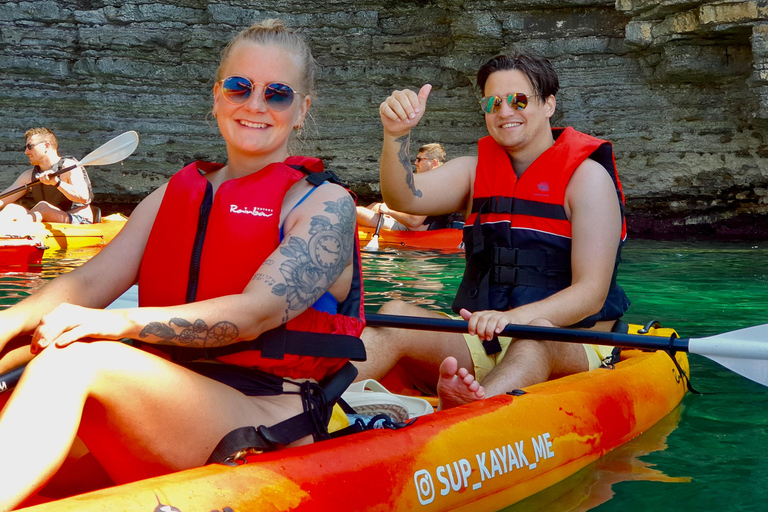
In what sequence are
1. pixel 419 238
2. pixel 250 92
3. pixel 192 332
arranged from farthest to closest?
1. pixel 419 238
2. pixel 250 92
3. pixel 192 332

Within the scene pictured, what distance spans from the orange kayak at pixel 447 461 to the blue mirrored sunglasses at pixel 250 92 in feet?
2.50

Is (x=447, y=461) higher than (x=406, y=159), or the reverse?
(x=406, y=159)

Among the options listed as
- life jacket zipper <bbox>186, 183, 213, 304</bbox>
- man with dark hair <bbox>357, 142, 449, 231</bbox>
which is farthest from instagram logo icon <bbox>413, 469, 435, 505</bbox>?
man with dark hair <bbox>357, 142, 449, 231</bbox>

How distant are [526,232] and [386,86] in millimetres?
8689

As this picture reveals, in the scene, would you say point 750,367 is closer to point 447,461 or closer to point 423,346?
point 423,346

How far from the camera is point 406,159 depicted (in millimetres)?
2730

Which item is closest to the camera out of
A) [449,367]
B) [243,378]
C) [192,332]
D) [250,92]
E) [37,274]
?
[192,332]

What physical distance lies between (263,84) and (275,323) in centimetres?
56

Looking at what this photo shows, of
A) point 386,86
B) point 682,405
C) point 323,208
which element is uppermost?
point 386,86

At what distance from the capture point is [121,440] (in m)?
1.44

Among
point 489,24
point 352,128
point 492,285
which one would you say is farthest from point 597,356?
point 352,128

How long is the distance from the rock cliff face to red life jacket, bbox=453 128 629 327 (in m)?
7.13

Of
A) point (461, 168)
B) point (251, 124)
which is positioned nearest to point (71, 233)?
point (461, 168)

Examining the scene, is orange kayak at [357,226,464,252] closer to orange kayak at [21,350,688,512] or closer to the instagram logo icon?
orange kayak at [21,350,688,512]
